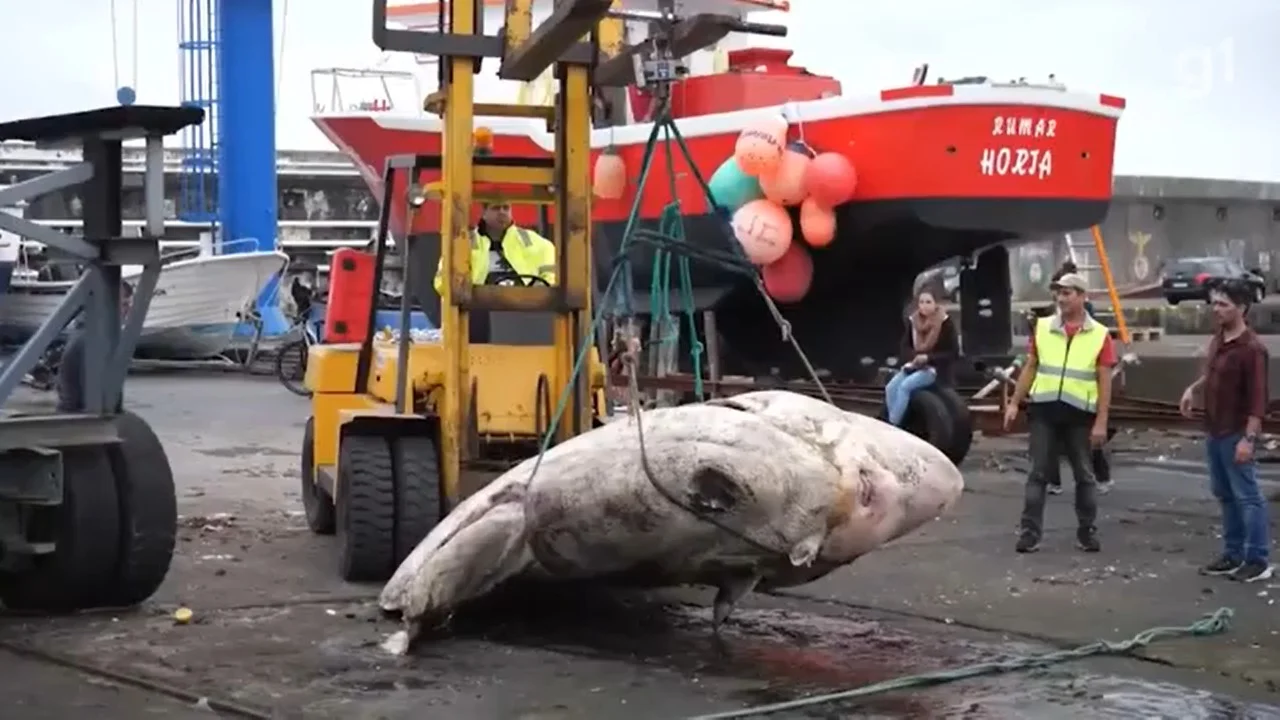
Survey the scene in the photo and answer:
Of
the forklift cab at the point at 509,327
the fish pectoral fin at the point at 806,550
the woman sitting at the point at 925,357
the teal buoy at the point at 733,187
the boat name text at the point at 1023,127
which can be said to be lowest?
the fish pectoral fin at the point at 806,550

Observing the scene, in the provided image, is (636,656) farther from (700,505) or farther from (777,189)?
(777,189)

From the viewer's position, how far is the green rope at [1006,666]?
21.1ft

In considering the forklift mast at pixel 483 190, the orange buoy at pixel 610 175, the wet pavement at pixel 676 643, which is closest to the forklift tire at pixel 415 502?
the forklift mast at pixel 483 190

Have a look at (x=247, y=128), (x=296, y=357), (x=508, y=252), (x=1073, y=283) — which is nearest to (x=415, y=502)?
(x=508, y=252)

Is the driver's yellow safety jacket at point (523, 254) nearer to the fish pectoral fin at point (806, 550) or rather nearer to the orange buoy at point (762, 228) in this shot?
the fish pectoral fin at point (806, 550)

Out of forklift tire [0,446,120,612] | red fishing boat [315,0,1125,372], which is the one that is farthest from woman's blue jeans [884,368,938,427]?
forklift tire [0,446,120,612]

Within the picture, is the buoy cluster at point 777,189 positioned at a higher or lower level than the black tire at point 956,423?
higher

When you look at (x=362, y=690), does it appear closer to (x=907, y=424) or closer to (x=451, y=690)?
(x=451, y=690)

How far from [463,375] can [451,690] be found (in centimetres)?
252

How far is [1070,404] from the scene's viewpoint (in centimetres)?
1018

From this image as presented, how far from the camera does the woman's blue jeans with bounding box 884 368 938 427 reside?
1334cm

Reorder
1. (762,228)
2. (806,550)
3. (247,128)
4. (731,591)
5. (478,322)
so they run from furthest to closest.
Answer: (247,128)
(762,228)
(478,322)
(731,591)
(806,550)

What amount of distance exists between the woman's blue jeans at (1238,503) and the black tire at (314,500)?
4.75 metres

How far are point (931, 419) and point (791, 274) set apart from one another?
3.07 meters
